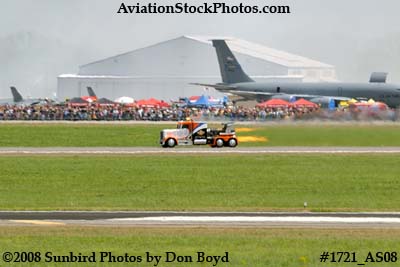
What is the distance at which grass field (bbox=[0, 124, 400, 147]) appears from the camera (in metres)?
55.0

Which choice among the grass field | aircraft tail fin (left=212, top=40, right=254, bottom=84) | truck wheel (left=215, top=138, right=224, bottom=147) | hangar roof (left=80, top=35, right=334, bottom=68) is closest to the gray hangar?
hangar roof (left=80, top=35, right=334, bottom=68)

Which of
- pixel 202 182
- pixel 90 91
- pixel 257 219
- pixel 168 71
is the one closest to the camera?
pixel 257 219

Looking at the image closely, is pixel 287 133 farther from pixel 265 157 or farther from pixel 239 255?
pixel 239 255

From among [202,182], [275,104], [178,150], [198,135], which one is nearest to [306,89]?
[275,104]

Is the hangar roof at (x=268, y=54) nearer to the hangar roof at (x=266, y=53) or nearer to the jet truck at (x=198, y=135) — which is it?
the hangar roof at (x=266, y=53)

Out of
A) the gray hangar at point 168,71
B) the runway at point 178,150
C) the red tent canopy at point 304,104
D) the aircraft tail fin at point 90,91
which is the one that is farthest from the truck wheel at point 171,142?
the gray hangar at point 168,71

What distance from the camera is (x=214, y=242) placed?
1016 inches

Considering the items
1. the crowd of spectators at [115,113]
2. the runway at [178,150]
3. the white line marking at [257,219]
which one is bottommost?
the crowd of spectators at [115,113]

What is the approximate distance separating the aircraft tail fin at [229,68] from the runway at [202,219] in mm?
96780

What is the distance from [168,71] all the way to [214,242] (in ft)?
443

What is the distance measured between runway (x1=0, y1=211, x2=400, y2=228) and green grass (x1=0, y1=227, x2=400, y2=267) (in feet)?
4.26

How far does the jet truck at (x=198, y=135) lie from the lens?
67.2m

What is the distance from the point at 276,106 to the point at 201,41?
52.6 m

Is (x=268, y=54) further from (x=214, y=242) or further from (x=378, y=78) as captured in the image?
(x=214, y=242)
